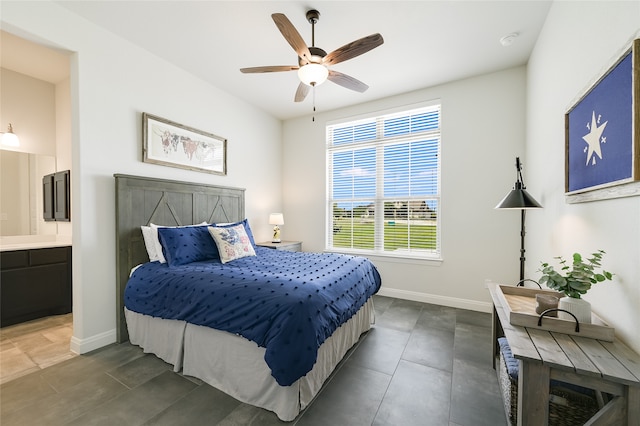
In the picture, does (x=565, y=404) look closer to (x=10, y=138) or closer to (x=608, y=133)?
(x=608, y=133)

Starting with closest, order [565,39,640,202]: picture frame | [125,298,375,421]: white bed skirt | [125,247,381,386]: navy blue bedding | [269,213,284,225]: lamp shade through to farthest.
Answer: [565,39,640,202]: picture frame → [125,247,381,386]: navy blue bedding → [125,298,375,421]: white bed skirt → [269,213,284,225]: lamp shade

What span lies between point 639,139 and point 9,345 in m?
4.76

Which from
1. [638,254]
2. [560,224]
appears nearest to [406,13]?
[560,224]

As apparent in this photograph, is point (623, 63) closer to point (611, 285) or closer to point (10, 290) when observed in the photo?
point (611, 285)

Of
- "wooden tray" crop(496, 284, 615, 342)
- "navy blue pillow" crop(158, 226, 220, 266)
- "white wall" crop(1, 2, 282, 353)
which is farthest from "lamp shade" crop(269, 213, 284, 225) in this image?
"wooden tray" crop(496, 284, 615, 342)

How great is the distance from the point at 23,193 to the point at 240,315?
3735 mm

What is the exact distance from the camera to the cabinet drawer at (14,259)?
2.75 metres

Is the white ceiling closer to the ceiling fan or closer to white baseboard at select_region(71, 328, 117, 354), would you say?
the ceiling fan

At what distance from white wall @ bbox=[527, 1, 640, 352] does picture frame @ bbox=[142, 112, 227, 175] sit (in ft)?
12.1

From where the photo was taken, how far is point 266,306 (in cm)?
166

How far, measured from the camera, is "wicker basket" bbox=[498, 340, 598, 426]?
4.43 ft

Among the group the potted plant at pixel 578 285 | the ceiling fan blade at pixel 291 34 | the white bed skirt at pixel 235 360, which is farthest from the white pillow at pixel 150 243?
the potted plant at pixel 578 285

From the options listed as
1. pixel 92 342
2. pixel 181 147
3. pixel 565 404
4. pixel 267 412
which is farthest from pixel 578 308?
pixel 181 147

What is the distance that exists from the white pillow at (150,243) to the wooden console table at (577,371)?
295 centimetres
